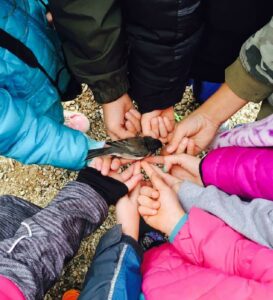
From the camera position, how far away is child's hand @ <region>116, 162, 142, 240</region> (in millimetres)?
1205

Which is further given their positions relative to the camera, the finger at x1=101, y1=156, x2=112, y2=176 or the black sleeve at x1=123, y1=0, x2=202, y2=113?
the finger at x1=101, y1=156, x2=112, y2=176

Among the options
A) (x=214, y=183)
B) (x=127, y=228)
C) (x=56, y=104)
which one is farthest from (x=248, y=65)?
(x=56, y=104)

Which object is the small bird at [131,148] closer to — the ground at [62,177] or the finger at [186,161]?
the finger at [186,161]

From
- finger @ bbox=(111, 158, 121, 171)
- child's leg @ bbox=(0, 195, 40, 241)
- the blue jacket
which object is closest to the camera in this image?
child's leg @ bbox=(0, 195, 40, 241)

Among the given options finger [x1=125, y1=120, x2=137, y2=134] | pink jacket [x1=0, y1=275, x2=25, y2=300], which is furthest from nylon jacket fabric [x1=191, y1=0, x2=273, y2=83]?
pink jacket [x1=0, y1=275, x2=25, y2=300]

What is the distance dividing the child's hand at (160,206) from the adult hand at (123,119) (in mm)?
238

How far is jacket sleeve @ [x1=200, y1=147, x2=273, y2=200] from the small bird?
0.20 metres

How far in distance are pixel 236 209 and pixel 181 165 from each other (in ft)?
1.17

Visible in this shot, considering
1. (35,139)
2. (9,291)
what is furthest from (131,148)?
(9,291)

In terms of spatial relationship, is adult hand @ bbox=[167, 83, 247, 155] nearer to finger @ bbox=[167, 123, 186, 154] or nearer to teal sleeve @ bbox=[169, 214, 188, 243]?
finger @ bbox=[167, 123, 186, 154]

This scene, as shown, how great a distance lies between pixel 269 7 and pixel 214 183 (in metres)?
0.55

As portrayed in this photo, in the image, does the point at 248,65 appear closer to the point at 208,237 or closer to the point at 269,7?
the point at 269,7

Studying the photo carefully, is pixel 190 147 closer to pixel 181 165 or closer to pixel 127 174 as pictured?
pixel 181 165

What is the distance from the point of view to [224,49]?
1.41 m
